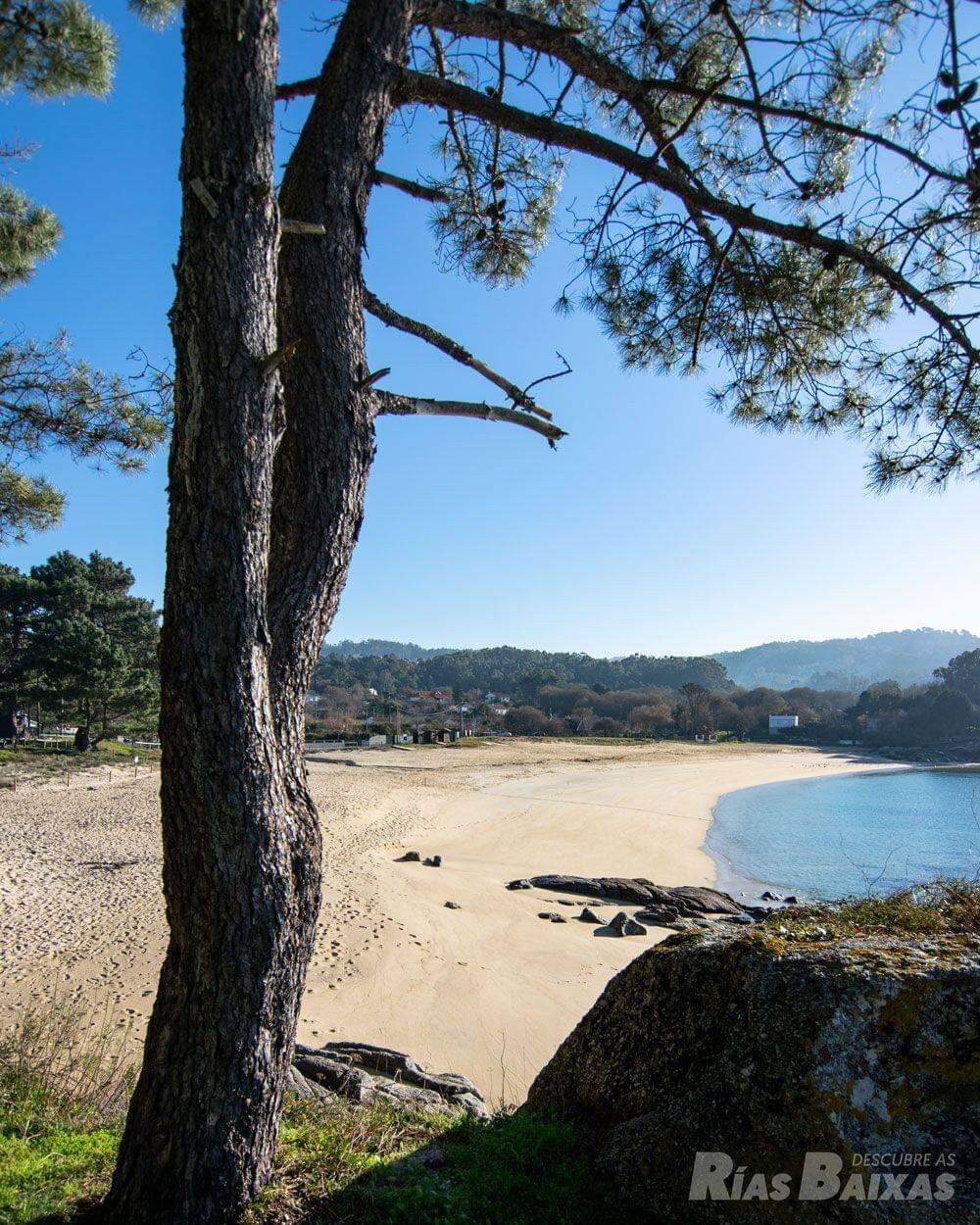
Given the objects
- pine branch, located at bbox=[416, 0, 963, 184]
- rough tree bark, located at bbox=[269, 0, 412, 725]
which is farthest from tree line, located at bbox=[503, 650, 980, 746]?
rough tree bark, located at bbox=[269, 0, 412, 725]

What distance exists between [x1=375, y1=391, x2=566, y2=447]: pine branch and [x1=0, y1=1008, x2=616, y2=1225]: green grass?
2552mm

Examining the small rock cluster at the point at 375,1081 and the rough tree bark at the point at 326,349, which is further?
the small rock cluster at the point at 375,1081

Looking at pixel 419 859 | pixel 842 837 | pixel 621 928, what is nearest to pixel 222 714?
pixel 621 928

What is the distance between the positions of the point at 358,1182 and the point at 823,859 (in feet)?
66.4

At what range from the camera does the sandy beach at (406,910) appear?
7383mm

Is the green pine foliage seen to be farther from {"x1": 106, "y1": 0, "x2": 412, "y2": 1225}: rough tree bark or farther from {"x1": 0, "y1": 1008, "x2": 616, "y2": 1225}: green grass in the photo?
{"x1": 0, "y1": 1008, "x2": 616, "y2": 1225}: green grass

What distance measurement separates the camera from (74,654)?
25.8 m

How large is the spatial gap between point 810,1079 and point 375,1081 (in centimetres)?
343

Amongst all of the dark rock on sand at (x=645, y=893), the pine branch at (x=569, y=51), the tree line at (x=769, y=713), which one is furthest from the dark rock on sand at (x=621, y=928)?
the tree line at (x=769, y=713)

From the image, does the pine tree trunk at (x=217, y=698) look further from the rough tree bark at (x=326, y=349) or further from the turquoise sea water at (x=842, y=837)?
the turquoise sea water at (x=842, y=837)

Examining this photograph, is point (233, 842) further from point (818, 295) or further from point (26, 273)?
point (26, 273)

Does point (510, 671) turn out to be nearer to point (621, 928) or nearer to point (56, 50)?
point (621, 928)

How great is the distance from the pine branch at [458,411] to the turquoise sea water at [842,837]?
1074 centimetres

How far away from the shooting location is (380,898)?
39.9ft
